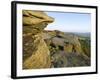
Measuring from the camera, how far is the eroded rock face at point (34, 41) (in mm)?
1723

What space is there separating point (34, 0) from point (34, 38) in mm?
278

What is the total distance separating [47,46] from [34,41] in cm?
11

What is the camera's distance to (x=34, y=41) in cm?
175

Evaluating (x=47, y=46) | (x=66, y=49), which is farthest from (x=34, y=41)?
(x=66, y=49)

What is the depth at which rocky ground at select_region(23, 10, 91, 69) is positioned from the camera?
173cm

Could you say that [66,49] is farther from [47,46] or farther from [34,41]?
[34,41]

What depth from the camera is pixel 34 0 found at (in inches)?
69.1

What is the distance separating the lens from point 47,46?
179 cm

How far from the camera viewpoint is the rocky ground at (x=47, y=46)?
5.68 feet

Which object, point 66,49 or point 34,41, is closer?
point 34,41

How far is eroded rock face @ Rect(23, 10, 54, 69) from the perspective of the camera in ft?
5.65
